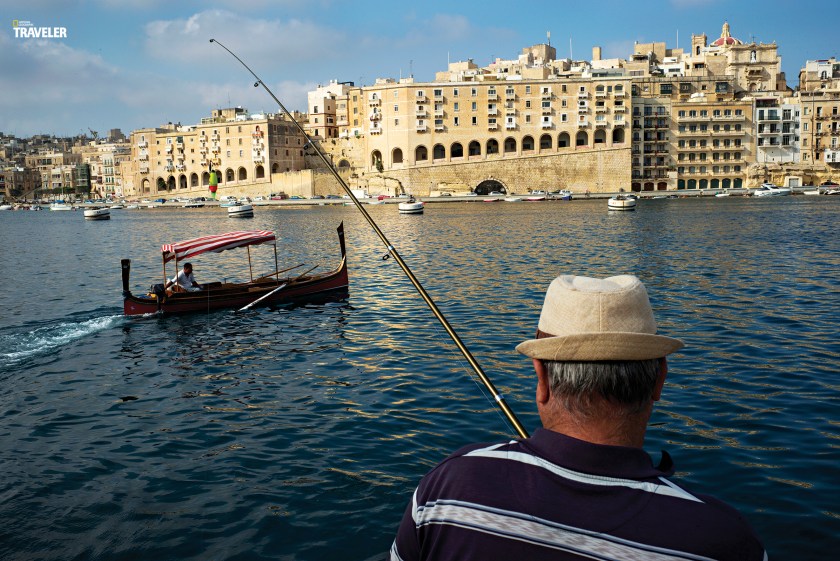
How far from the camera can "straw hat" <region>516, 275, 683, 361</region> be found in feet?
6.52

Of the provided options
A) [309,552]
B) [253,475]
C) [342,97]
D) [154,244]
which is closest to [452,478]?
[309,552]

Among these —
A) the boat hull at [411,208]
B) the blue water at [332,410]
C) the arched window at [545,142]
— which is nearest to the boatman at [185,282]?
the blue water at [332,410]

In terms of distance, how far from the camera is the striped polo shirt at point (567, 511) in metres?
1.85

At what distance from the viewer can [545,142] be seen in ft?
297

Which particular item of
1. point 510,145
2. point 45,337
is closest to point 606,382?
point 45,337

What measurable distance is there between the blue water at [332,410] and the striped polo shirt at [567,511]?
4.54 m

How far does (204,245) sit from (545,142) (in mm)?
76916

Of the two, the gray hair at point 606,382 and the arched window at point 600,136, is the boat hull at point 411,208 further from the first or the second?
the gray hair at point 606,382

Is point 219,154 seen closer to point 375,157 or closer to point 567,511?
point 375,157

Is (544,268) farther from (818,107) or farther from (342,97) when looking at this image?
(342,97)

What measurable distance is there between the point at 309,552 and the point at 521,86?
8570cm

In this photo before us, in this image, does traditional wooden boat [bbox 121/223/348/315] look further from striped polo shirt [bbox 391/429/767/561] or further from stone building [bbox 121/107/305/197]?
stone building [bbox 121/107/305/197]

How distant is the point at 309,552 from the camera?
625 cm

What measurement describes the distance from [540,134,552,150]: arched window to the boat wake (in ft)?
254
